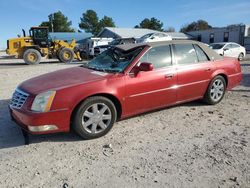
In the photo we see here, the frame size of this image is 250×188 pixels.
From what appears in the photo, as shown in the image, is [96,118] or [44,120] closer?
[44,120]

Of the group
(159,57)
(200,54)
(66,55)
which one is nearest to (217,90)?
(200,54)

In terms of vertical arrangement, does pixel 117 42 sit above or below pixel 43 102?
above

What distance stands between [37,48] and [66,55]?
2190mm

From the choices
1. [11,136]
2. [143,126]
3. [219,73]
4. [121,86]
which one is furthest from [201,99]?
[11,136]

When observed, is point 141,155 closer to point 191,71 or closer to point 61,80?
point 61,80

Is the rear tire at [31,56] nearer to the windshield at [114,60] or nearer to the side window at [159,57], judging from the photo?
the windshield at [114,60]

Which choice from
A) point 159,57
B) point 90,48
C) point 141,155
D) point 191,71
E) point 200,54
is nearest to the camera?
point 141,155

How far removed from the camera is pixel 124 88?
13.6ft

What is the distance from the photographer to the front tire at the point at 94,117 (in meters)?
3.82

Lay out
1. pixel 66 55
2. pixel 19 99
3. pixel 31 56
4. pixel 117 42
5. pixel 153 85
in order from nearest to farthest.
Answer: pixel 19 99 → pixel 153 85 → pixel 31 56 → pixel 66 55 → pixel 117 42

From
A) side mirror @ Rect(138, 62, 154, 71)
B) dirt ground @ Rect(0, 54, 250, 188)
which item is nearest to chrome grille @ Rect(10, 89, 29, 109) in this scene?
dirt ground @ Rect(0, 54, 250, 188)

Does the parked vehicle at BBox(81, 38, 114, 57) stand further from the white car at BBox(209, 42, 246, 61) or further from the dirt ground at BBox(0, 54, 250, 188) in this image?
the dirt ground at BBox(0, 54, 250, 188)

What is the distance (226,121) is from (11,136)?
154 inches

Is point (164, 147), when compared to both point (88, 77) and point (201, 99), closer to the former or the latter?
point (88, 77)
